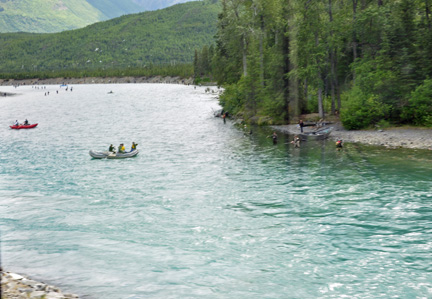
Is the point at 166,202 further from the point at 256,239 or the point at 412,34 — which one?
the point at 412,34

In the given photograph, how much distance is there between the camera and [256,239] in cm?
2242

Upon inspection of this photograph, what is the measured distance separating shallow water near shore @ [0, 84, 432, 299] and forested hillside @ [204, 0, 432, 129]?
1129 cm

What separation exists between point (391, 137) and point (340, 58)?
21116 mm

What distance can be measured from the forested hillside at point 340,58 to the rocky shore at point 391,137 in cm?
180

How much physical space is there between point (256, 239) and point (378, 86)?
121 feet

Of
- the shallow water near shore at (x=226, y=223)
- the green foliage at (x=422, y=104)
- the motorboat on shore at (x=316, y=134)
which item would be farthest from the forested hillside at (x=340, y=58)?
the shallow water near shore at (x=226, y=223)

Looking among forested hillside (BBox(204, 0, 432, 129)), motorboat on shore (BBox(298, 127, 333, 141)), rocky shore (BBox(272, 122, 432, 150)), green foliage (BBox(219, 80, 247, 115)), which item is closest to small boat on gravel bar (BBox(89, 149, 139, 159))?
motorboat on shore (BBox(298, 127, 333, 141))

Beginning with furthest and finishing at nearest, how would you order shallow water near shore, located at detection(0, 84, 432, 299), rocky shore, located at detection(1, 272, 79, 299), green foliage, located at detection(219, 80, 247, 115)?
green foliage, located at detection(219, 80, 247, 115)
shallow water near shore, located at detection(0, 84, 432, 299)
rocky shore, located at detection(1, 272, 79, 299)

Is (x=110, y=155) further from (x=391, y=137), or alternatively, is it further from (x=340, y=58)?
(x=340, y=58)

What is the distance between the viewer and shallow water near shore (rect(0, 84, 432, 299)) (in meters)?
18.1

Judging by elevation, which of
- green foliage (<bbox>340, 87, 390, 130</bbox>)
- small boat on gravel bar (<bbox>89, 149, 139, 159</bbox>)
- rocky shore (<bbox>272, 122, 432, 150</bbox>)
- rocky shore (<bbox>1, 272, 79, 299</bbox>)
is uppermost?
green foliage (<bbox>340, 87, 390, 130</bbox>)

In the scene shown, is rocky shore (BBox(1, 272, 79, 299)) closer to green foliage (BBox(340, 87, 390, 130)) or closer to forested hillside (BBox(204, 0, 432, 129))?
forested hillside (BBox(204, 0, 432, 129))

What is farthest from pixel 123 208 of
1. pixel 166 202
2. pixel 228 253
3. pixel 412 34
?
pixel 412 34

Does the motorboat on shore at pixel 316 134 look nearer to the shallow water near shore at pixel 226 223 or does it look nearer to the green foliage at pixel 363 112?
the green foliage at pixel 363 112
